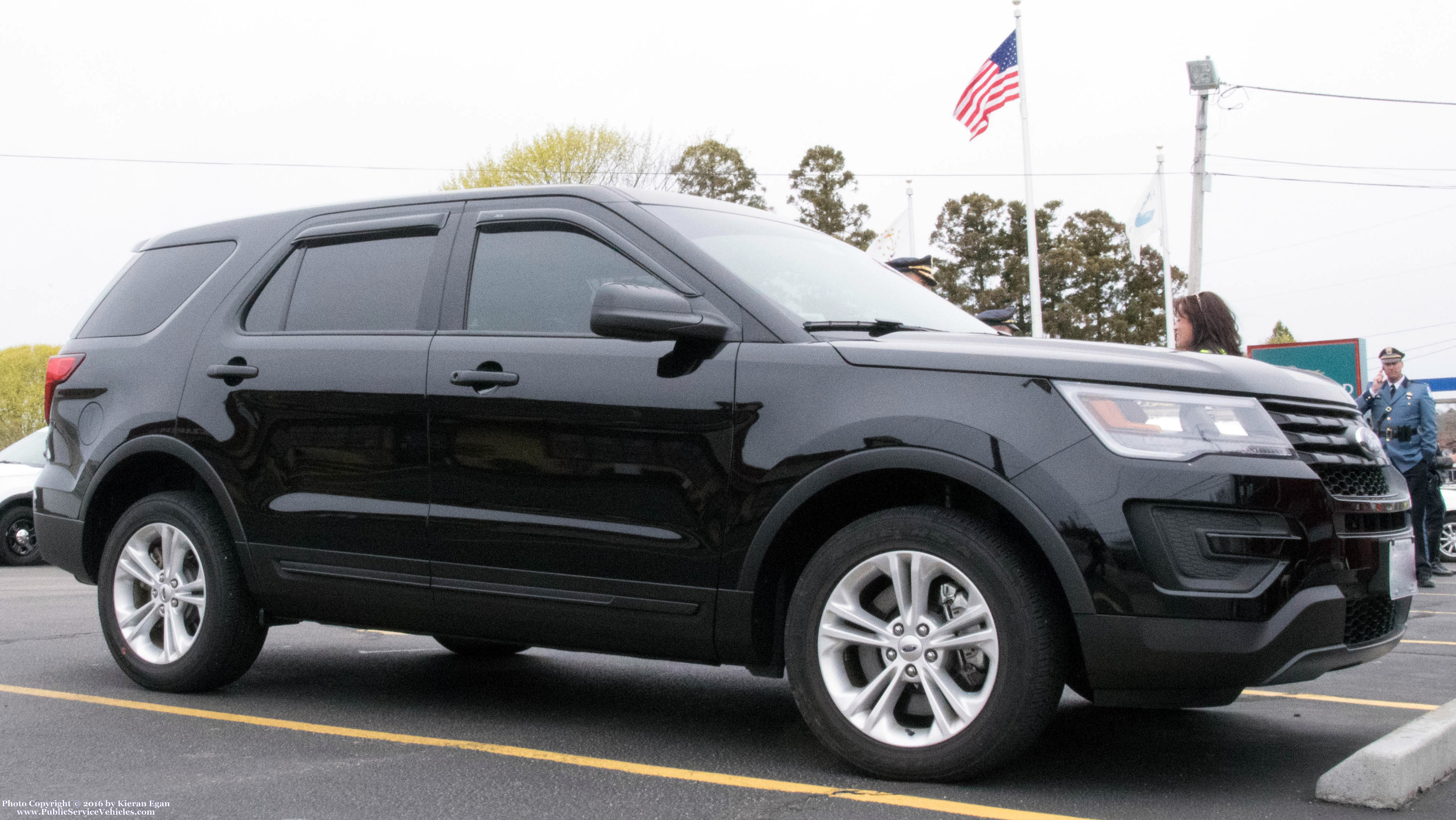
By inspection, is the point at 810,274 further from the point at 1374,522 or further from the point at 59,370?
the point at 59,370

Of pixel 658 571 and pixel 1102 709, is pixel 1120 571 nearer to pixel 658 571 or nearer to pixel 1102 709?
pixel 658 571

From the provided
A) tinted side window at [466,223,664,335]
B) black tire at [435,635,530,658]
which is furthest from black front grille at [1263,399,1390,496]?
black tire at [435,635,530,658]

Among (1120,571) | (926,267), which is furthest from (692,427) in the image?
(926,267)

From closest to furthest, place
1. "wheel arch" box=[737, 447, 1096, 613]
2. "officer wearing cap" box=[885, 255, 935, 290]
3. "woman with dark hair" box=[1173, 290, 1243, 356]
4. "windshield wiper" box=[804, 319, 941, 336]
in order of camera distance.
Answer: "wheel arch" box=[737, 447, 1096, 613] → "windshield wiper" box=[804, 319, 941, 336] → "woman with dark hair" box=[1173, 290, 1243, 356] → "officer wearing cap" box=[885, 255, 935, 290]

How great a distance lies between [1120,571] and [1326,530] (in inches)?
21.6

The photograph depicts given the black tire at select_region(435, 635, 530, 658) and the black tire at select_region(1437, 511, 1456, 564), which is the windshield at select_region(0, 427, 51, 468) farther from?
the black tire at select_region(1437, 511, 1456, 564)

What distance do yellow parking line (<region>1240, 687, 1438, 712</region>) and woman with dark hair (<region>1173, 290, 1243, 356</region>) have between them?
213cm

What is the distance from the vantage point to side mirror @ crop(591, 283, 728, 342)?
389 cm

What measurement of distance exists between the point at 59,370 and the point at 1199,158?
2361 cm

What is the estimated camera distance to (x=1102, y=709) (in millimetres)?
5047

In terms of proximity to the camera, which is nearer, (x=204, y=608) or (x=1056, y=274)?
(x=204, y=608)

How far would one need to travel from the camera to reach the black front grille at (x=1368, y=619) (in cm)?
353

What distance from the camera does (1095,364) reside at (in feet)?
11.6

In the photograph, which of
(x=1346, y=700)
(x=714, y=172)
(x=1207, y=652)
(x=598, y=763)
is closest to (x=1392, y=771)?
(x=1207, y=652)
